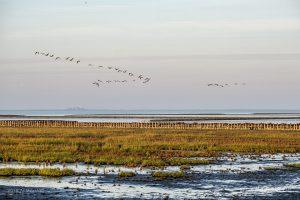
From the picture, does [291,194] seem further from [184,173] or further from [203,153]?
[203,153]

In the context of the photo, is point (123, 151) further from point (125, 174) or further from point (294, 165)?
point (125, 174)

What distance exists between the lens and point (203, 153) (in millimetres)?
50125

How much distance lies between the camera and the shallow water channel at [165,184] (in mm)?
27531

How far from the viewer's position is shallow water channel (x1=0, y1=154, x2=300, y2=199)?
27.5 m

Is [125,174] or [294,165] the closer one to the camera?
[125,174]

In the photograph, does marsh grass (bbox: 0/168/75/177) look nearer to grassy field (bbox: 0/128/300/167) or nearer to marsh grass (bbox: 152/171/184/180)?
marsh grass (bbox: 152/171/184/180)

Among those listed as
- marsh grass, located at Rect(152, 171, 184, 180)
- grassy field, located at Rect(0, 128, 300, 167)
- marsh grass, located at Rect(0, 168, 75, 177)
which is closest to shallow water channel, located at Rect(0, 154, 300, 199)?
marsh grass, located at Rect(152, 171, 184, 180)

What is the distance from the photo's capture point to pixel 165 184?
31250 millimetres

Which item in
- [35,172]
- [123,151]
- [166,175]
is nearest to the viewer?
[166,175]

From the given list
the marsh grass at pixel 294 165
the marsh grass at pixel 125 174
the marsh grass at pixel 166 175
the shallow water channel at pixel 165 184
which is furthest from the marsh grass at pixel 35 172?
the marsh grass at pixel 294 165

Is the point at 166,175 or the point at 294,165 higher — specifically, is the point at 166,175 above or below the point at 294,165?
above

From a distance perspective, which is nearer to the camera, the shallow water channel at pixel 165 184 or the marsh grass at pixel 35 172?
the shallow water channel at pixel 165 184

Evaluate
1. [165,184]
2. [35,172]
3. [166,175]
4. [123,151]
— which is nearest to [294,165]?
[166,175]

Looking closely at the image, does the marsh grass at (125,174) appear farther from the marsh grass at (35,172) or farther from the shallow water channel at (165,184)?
the marsh grass at (35,172)
